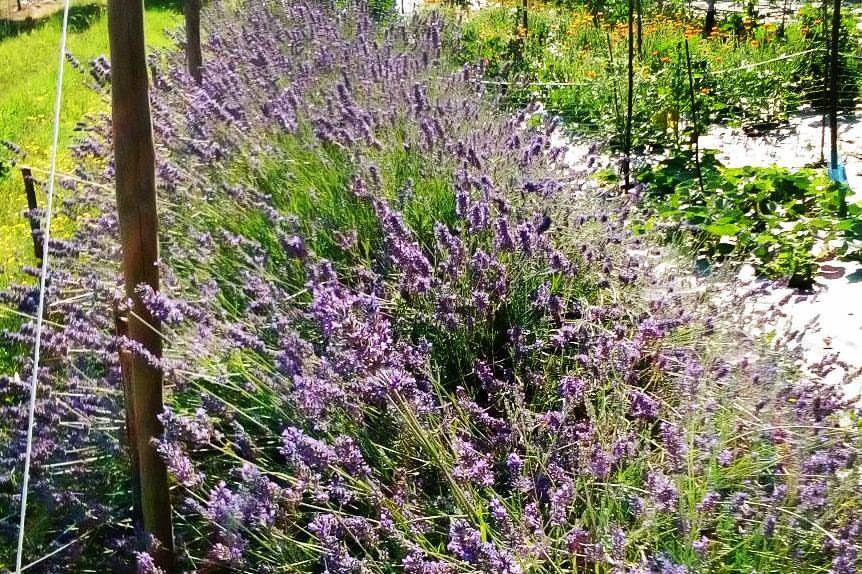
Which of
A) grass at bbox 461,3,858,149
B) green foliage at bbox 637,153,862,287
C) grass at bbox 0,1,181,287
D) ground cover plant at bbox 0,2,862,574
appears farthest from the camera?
grass at bbox 461,3,858,149

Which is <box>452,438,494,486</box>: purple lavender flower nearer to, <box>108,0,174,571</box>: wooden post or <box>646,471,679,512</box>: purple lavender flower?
<box>646,471,679,512</box>: purple lavender flower

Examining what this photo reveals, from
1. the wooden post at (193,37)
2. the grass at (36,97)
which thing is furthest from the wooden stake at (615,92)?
the grass at (36,97)

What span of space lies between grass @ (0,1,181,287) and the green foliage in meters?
2.95

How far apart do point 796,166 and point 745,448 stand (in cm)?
335

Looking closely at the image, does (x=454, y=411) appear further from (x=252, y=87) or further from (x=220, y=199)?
(x=252, y=87)

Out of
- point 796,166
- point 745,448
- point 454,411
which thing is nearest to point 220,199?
point 454,411

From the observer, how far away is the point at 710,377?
2172 millimetres

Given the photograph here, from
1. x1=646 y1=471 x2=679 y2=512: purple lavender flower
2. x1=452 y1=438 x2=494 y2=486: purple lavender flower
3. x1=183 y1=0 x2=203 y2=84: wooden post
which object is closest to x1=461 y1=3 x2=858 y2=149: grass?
x1=183 y1=0 x2=203 y2=84: wooden post

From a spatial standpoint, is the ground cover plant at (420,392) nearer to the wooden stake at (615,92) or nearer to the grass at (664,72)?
the wooden stake at (615,92)

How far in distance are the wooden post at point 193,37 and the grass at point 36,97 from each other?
592mm

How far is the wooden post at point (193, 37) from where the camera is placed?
5.05 m

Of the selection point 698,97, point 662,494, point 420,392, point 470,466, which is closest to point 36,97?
point 698,97

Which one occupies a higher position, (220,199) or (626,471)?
(220,199)

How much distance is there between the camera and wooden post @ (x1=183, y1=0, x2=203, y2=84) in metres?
5.05
